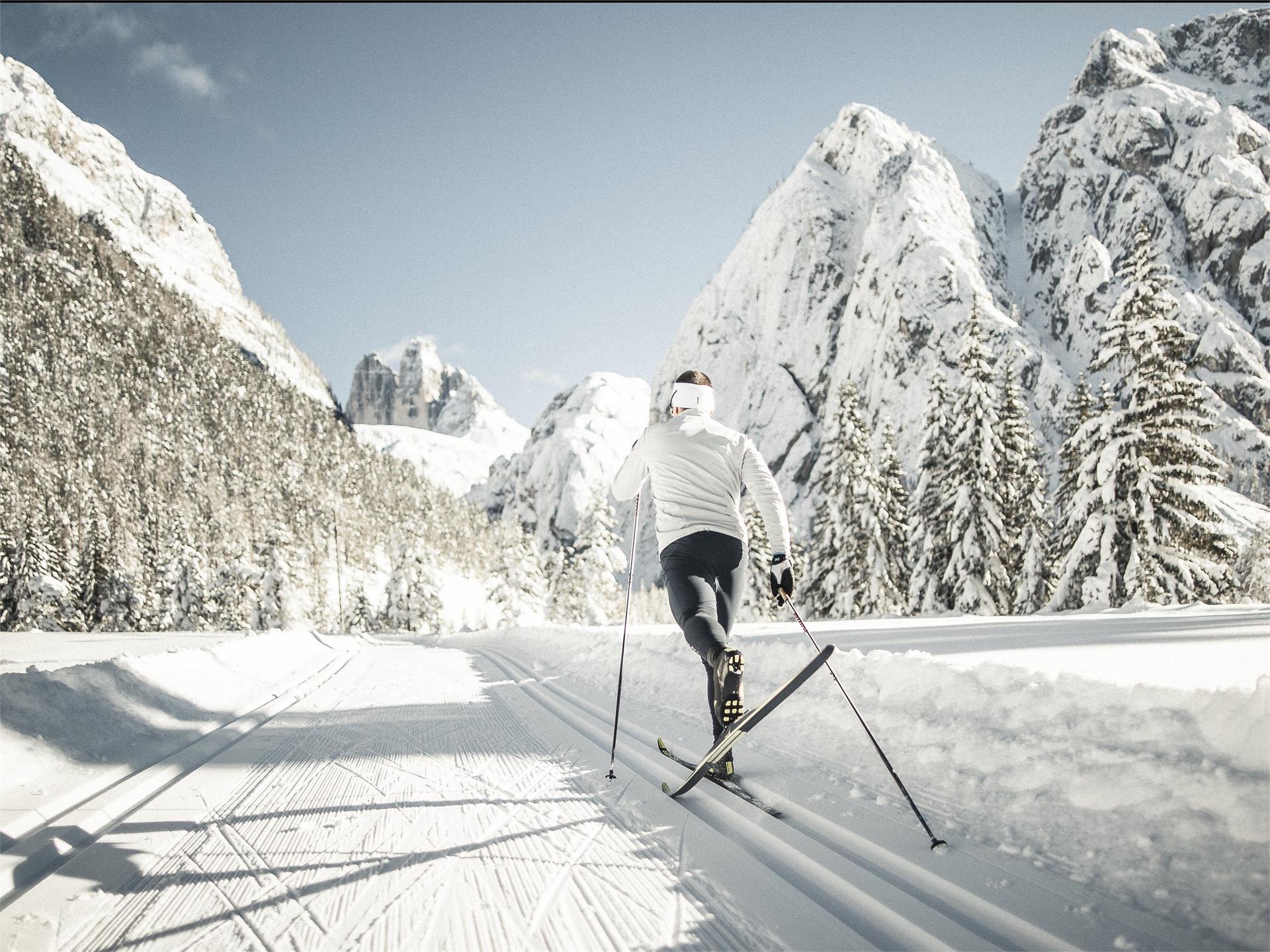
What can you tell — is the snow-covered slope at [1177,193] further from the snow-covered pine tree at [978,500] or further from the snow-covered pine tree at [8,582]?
the snow-covered pine tree at [8,582]

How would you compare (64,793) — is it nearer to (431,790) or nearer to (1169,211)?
(431,790)

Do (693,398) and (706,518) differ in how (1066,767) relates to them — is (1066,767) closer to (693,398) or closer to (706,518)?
(706,518)

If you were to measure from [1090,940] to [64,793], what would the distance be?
14.3ft

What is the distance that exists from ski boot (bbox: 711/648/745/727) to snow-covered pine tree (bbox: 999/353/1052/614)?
24.2 m

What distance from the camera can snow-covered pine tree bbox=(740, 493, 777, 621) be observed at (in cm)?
3011

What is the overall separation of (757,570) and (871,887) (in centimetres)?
3158

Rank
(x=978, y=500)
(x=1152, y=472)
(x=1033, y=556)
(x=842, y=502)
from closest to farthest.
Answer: (x=1152, y=472) → (x=978, y=500) → (x=1033, y=556) → (x=842, y=502)

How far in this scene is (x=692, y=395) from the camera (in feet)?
12.6

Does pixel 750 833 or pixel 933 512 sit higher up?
pixel 933 512

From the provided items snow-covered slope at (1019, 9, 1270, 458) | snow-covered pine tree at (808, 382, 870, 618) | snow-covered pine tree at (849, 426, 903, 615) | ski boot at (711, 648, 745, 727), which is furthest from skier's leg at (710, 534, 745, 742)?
snow-covered slope at (1019, 9, 1270, 458)

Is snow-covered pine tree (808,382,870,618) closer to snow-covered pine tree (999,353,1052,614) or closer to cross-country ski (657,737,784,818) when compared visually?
snow-covered pine tree (999,353,1052,614)

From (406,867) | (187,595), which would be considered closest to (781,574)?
(406,867)

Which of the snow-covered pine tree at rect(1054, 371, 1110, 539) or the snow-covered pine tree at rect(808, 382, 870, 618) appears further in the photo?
the snow-covered pine tree at rect(808, 382, 870, 618)

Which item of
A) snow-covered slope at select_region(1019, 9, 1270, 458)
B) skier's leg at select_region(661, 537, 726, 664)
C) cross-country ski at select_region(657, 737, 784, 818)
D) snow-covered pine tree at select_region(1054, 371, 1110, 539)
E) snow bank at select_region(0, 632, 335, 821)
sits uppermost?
snow-covered slope at select_region(1019, 9, 1270, 458)
